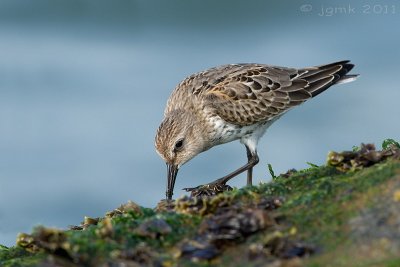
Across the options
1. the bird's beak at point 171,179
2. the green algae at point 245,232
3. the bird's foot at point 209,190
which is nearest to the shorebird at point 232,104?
the bird's beak at point 171,179

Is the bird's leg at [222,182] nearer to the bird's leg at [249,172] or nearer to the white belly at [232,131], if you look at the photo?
the bird's leg at [249,172]

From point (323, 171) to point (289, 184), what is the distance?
1.65 feet

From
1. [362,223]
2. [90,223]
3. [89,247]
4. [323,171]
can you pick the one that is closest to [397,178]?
[362,223]

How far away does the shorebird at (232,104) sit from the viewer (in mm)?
12539

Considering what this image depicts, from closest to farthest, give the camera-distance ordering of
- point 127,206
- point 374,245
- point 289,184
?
point 374,245 < point 289,184 < point 127,206

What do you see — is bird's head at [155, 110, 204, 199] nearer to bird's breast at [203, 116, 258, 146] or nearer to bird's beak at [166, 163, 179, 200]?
bird's beak at [166, 163, 179, 200]

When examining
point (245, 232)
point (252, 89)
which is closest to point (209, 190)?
point (252, 89)

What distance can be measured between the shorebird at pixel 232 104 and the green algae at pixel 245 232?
5.58 m

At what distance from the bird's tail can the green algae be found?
252 inches

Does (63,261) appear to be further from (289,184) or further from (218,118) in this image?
(218,118)

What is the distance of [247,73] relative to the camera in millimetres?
13117

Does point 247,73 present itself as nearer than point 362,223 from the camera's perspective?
No

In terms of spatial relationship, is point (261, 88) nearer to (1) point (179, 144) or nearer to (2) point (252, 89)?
(2) point (252, 89)

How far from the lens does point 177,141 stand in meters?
12.4
